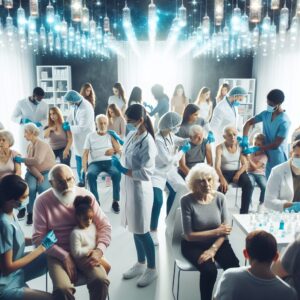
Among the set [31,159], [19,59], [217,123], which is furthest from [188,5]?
[31,159]

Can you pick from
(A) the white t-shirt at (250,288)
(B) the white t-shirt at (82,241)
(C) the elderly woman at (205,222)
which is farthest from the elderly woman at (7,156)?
(A) the white t-shirt at (250,288)

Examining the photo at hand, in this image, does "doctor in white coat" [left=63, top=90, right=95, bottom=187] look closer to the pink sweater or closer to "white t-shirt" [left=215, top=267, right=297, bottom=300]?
the pink sweater

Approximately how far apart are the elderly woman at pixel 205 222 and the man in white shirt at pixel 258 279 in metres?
0.86

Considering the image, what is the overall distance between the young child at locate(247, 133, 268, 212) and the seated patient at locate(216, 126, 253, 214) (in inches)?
4.6

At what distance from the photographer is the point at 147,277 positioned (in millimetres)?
3131

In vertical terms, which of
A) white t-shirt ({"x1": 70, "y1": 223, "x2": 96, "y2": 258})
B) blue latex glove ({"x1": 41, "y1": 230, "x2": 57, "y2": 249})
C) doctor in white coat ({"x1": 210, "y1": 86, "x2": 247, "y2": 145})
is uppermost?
doctor in white coat ({"x1": 210, "y1": 86, "x2": 247, "y2": 145})

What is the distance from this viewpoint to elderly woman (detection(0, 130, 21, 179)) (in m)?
3.83

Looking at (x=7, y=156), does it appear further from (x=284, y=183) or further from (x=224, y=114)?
(x=224, y=114)

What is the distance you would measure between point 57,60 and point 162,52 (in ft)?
9.23

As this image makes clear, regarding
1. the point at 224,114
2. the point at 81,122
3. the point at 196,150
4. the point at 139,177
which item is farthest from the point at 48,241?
the point at 224,114

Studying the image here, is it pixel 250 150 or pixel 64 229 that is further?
pixel 250 150

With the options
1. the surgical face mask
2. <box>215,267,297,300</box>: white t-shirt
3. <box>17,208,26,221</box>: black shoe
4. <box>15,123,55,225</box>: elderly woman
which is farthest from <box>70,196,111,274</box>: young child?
<box>17,208,26,221</box>: black shoe

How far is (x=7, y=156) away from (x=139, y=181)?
1633mm

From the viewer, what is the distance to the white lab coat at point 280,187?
300cm
